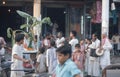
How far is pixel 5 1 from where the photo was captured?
26.9 metres

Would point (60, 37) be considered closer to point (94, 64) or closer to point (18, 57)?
point (94, 64)

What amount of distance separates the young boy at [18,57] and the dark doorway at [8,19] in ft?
56.5

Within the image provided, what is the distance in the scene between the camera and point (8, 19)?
29.2 meters

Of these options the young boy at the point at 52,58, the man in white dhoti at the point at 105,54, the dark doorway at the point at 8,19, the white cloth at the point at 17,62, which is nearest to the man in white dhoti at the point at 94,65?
the man in white dhoti at the point at 105,54

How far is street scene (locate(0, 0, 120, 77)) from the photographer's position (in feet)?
36.9

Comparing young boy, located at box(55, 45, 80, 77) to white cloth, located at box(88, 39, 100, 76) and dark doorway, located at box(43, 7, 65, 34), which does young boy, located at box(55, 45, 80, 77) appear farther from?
dark doorway, located at box(43, 7, 65, 34)

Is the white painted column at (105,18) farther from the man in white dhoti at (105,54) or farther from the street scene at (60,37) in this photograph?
the man in white dhoti at (105,54)

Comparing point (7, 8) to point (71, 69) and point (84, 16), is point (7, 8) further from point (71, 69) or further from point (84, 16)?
point (71, 69)

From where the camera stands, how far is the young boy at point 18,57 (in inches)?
429

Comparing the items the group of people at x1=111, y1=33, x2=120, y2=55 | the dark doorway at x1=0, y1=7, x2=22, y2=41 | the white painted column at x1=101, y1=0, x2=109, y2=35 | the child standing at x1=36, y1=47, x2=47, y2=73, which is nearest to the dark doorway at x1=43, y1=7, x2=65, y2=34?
the dark doorway at x1=0, y1=7, x2=22, y2=41

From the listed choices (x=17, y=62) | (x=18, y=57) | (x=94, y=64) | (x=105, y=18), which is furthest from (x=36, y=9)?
(x=18, y=57)

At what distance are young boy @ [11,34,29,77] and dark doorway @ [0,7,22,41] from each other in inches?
678

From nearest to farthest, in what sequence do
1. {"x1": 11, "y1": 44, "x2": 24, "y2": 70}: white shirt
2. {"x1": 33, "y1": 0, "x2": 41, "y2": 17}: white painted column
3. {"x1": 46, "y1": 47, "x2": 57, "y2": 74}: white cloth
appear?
{"x1": 11, "y1": 44, "x2": 24, "y2": 70}: white shirt → {"x1": 46, "y1": 47, "x2": 57, "y2": 74}: white cloth → {"x1": 33, "y1": 0, "x2": 41, "y2": 17}: white painted column

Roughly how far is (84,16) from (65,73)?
20.1 metres
